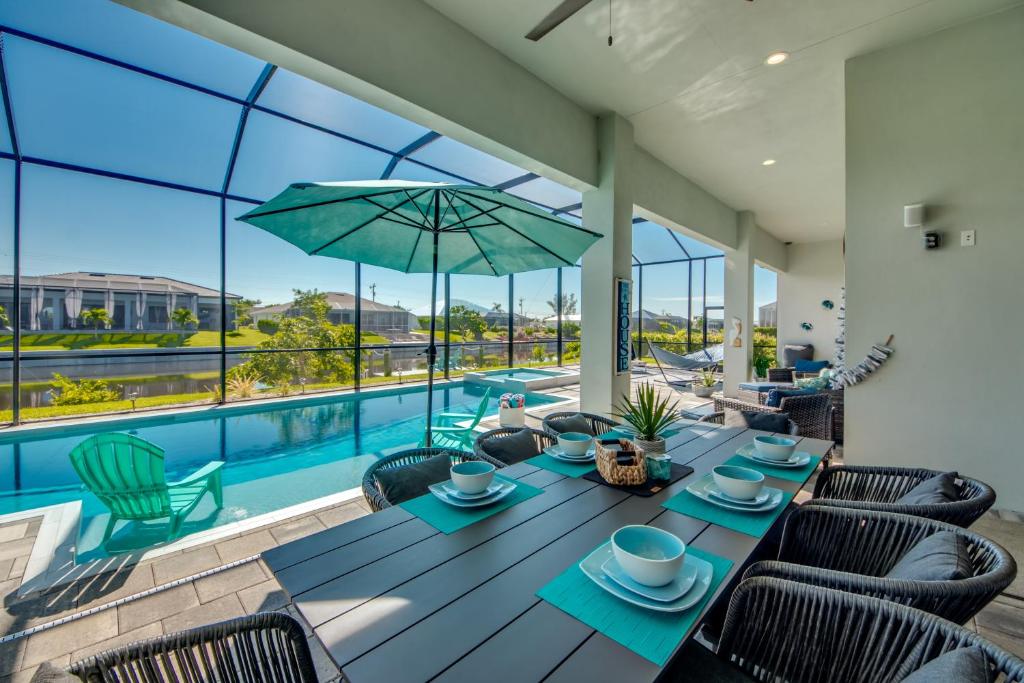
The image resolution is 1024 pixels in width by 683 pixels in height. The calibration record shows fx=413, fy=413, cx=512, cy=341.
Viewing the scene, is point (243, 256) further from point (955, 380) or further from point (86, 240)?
point (955, 380)

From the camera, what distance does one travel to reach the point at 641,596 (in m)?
0.98

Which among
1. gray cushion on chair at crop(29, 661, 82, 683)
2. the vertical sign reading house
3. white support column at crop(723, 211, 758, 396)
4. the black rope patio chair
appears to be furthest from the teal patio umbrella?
white support column at crop(723, 211, 758, 396)

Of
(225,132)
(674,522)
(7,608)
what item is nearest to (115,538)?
(7,608)

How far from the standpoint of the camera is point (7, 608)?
191 cm

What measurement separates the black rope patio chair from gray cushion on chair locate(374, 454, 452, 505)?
3.55ft

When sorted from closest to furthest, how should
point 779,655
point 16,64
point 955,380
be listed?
point 779,655
point 955,380
point 16,64

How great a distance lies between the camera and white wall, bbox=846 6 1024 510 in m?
2.95

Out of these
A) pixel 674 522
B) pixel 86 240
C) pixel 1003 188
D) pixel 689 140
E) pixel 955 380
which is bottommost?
pixel 674 522

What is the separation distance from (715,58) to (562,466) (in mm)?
3679

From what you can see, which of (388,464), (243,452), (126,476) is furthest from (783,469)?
(243,452)

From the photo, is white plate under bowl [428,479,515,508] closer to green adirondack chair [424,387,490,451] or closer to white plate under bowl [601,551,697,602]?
white plate under bowl [601,551,697,602]

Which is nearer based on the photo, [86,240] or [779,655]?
[779,655]

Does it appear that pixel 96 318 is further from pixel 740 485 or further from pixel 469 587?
pixel 740 485

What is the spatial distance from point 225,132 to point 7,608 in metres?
5.05
